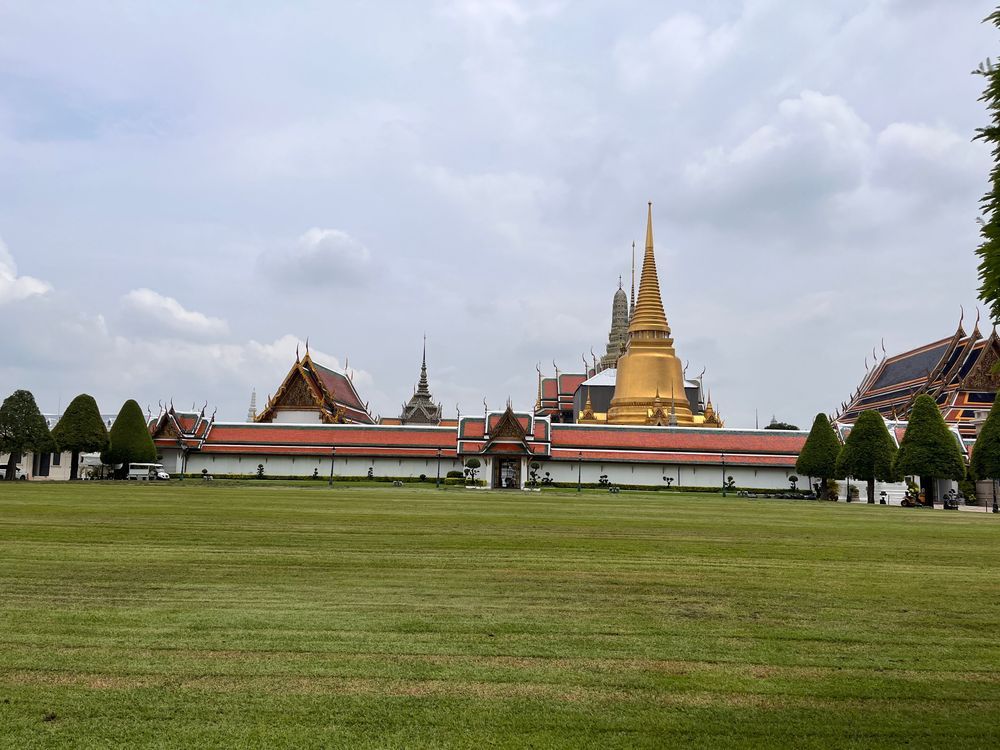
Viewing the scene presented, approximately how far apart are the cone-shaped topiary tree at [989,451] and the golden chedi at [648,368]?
30.4 m

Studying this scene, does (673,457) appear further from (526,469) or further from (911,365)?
(911,365)

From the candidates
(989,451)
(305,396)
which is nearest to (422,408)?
(305,396)

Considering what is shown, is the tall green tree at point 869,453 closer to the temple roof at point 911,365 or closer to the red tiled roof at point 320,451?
the temple roof at point 911,365

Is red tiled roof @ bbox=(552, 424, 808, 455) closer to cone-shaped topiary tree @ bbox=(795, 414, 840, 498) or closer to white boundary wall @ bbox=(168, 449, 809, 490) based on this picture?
white boundary wall @ bbox=(168, 449, 809, 490)

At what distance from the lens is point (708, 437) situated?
2239 inches

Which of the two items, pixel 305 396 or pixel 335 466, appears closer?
pixel 335 466

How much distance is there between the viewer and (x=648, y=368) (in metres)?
73.8

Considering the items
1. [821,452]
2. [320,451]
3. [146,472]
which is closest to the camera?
[821,452]

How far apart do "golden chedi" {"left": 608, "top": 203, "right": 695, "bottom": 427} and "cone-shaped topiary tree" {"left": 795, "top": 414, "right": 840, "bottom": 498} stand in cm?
2029

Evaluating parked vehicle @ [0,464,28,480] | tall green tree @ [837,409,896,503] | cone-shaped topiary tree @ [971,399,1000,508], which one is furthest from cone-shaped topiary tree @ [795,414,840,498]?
parked vehicle @ [0,464,28,480]

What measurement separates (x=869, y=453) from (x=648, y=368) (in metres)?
30.5

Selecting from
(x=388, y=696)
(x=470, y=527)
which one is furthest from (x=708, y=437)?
(x=388, y=696)

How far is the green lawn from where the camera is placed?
17.1 feet

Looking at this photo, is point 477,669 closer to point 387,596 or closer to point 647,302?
point 387,596
